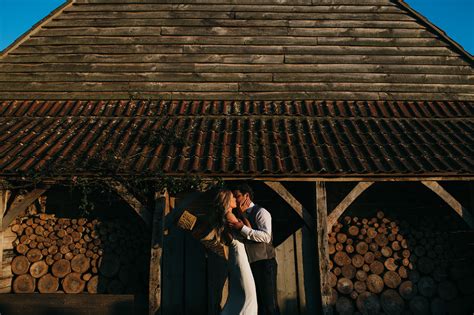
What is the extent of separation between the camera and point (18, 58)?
351 inches

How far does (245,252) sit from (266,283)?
749 millimetres

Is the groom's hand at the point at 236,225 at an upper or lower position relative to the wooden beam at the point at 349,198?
lower

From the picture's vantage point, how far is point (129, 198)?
Result: 19.4 feet

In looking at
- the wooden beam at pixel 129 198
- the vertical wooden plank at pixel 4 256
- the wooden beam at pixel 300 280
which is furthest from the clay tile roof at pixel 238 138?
the wooden beam at pixel 300 280

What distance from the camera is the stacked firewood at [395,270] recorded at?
6469mm

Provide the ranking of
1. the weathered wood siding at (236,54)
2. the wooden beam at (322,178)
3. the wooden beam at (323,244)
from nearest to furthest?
the wooden beam at (322,178) → the wooden beam at (323,244) → the weathered wood siding at (236,54)

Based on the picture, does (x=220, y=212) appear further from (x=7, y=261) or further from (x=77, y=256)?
(x=7, y=261)

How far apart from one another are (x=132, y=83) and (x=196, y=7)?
2.36m

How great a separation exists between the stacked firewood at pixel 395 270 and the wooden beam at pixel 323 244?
60 centimetres

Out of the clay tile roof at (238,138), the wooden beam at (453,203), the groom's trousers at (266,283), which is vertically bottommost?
the groom's trousers at (266,283)

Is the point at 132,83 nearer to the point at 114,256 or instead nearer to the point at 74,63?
the point at 74,63

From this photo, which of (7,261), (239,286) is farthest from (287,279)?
(7,261)

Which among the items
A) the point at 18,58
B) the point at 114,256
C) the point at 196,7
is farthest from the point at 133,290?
the point at 196,7

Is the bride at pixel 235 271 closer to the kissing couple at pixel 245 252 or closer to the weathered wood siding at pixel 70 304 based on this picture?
the kissing couple at pixel 245 252
